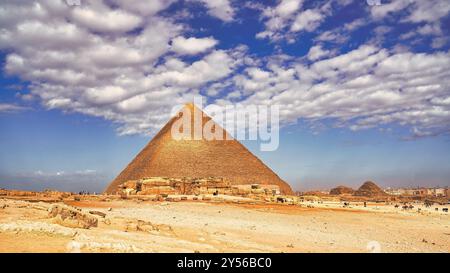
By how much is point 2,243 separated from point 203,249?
Answer: 4.10 metres

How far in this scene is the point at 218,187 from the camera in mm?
48219

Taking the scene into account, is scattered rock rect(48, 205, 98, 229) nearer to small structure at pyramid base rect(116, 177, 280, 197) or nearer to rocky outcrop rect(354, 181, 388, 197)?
small structure at pyramid base rect(116, 177, 280, 197)

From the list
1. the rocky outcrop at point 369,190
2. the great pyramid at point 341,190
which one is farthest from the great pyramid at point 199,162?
the rocky outcrop at point 369,190

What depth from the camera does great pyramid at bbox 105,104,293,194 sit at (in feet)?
281

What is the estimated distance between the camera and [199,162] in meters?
90.4

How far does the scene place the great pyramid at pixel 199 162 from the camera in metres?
85.7

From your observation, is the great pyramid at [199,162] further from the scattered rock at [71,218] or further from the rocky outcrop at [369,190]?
the scattered rock at [71,218]

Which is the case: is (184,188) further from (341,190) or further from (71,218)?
(341,190)

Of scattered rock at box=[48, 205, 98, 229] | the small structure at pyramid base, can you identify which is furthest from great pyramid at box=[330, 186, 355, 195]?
scattered rock at box=[48, 205, 98, 229]

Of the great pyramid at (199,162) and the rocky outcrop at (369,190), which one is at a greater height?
the great pyramid at (199,162)

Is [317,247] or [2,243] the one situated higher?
[2,243]

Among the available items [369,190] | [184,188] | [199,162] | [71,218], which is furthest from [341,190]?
[71,218]
